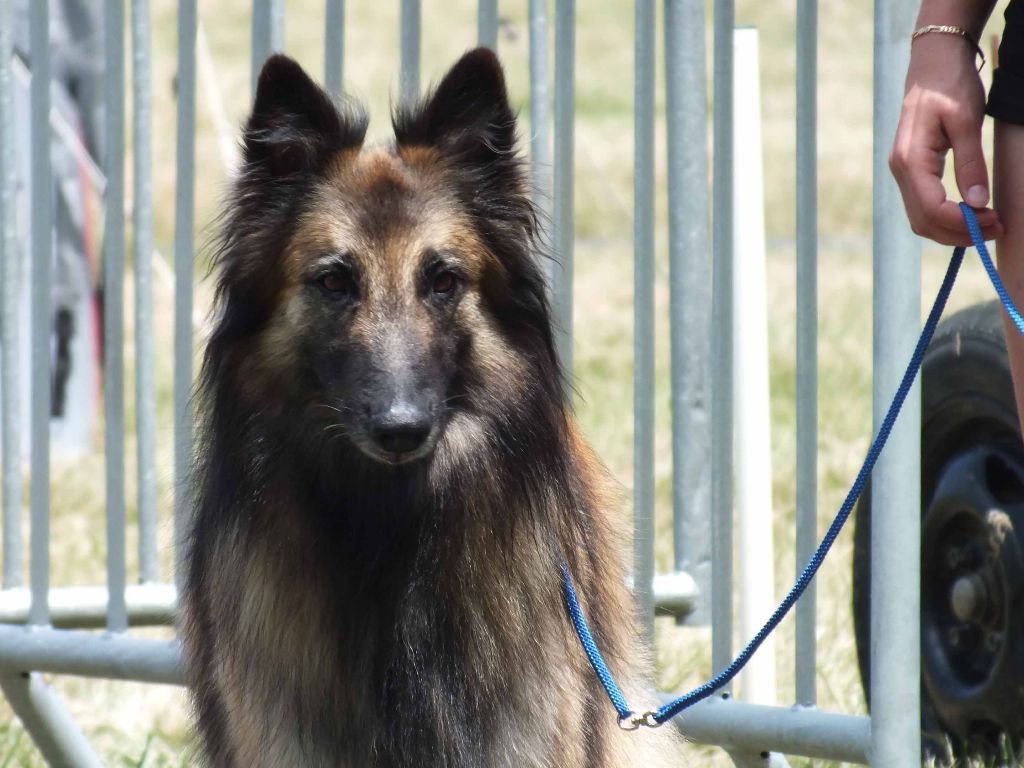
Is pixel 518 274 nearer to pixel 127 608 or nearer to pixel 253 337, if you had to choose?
pixel 253 337

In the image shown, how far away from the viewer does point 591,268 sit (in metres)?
14.7

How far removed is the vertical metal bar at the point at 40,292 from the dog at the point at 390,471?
3.23 feet

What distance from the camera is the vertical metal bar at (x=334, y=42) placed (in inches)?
154

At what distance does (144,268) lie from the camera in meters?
3.99

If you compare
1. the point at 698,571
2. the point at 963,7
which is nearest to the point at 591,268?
the point at 698,571

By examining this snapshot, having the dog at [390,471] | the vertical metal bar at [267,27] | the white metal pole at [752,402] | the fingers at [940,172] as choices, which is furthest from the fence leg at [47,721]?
the fingers at [940,172]

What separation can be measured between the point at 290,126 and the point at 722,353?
117cm

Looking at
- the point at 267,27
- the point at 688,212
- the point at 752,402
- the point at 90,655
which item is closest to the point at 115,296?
the point at 267,27

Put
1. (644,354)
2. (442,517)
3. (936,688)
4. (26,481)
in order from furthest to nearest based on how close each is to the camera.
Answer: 1. (26,481)
2. (936,688)
3. (644,354)
4. (442,517)

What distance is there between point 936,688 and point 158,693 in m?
2.84

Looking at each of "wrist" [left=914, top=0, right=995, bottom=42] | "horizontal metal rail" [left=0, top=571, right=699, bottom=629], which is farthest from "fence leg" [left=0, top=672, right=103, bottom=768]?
"wrist" [left=914, top=0, right=995, bottom=42]

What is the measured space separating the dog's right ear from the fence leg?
1.87 m

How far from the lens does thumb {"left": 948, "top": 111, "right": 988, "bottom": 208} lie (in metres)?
2.21

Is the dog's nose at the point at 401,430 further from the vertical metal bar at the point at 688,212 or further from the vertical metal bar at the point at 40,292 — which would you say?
the vertical metal bar at the point at 40,292
